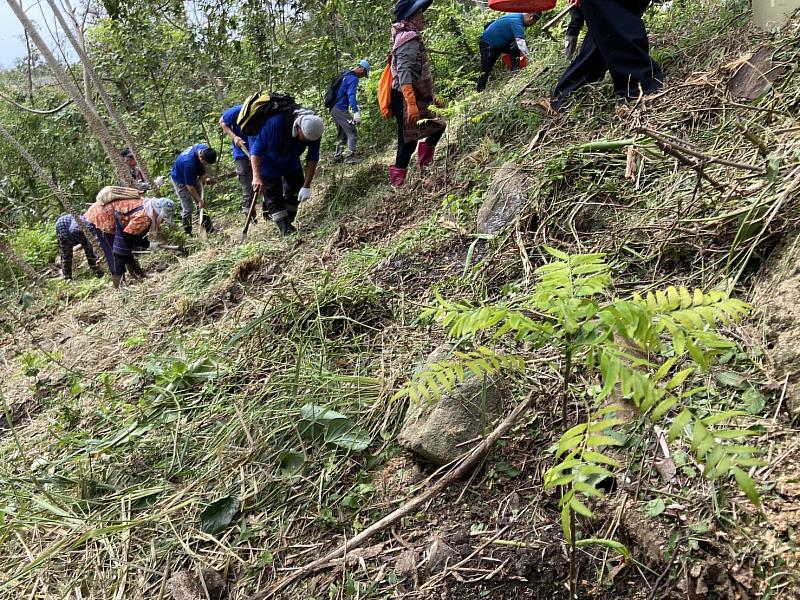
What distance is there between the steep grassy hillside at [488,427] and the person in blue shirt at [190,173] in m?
4.29

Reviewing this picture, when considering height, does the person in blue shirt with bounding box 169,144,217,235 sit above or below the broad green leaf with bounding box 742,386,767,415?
above

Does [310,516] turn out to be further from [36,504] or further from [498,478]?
[36,504]

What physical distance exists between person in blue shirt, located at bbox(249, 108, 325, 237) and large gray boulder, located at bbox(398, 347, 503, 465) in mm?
3886

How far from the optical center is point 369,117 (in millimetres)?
8016

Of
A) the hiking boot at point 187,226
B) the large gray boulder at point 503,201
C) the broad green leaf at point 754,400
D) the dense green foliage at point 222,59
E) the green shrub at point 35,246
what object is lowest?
the broad green leaf at point 754,400

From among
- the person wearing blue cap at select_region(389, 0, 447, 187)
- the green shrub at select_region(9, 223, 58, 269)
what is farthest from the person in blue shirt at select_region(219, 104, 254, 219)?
the green shrub at select_region(9, 223, 58, 269)

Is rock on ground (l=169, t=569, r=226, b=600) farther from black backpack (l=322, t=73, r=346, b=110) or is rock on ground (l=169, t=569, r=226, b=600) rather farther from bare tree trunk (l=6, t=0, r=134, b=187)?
bare tree trunk (l=6, t=0, r=134, b=187)

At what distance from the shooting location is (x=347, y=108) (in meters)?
7.59

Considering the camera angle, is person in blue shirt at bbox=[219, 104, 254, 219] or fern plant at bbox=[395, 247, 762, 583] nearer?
fern plant at bbox=[395, 247, 762, 583]

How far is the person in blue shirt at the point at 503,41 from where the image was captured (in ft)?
22.3

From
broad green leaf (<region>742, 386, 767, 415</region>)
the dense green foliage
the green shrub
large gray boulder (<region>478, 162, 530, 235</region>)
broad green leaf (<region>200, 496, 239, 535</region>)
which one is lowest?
broad green leaf (<region>742, 386, 767, 415</region>)

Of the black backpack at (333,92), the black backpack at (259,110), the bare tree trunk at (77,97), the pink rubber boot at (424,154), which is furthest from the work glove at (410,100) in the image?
the bare tree trunk at (77,97)

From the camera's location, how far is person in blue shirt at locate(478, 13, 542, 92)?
22.3ft

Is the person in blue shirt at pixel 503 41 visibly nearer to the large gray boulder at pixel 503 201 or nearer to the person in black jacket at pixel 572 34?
the person in black jacket at pixel 572 34
